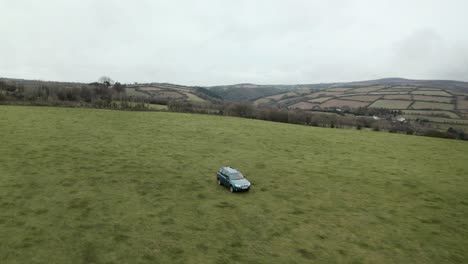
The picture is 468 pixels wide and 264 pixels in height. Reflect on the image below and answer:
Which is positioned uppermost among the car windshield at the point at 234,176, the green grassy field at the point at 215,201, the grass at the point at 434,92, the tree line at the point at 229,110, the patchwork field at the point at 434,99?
the grass at the point at 434,92

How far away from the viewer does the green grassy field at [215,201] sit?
16.9 m

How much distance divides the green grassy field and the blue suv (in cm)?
83

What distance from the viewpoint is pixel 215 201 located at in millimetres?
23875

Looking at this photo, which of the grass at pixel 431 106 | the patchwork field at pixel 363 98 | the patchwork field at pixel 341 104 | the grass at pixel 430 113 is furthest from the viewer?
the patchwork field at pixel 363 98

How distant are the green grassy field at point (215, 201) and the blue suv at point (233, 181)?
0.83 meters

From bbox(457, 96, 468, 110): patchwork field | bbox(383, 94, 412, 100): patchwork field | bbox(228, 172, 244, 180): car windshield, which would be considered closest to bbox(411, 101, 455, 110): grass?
bbox(457, 96, 468, 110): patchwork field

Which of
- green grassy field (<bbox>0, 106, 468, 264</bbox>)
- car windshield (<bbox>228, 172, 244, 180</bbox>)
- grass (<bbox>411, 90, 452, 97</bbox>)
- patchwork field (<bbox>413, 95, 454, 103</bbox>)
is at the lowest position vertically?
green grassy field (<bbox>0, 106, 468, 264</bbox>)

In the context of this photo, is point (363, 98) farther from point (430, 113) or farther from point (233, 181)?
point (233, 181)

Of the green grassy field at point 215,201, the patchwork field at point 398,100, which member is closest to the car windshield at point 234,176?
the green grassy field at point 215,201

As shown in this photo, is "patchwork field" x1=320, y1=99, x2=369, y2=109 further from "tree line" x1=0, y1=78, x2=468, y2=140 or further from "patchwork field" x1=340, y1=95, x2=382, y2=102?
"tree line" x1=0, y1=78, x2=468, y2=140

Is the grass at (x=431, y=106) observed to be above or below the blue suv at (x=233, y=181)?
above

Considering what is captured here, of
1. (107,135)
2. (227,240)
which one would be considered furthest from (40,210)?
(107,135)

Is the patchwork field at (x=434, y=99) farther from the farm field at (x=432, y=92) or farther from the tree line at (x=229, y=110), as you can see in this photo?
the tree line at (x=229, y=110)

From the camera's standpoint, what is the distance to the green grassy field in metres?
16.9
